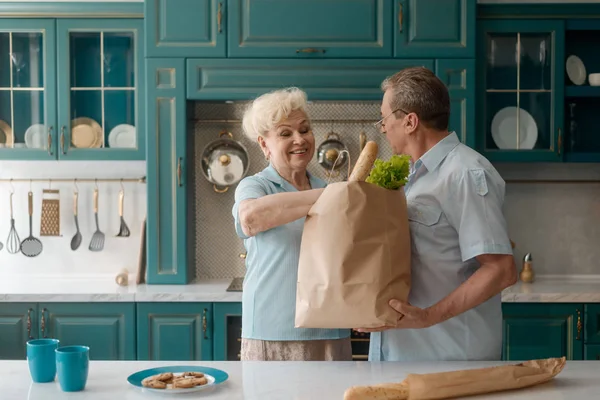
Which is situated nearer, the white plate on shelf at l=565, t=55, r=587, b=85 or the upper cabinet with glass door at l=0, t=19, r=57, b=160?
the upper cabinet with glass door at l=0, t=19, r=57, b=160

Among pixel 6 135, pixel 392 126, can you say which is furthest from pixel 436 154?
pixel 6 135

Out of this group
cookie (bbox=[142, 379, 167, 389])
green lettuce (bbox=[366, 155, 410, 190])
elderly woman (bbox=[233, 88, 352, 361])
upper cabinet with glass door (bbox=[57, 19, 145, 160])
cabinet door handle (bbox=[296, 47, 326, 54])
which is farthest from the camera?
upper cabinet with glass door (bbox=[57, 19, 145, 160])

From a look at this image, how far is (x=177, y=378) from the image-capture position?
165 centimetres

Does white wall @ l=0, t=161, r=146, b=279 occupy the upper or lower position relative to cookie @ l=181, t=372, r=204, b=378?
upper

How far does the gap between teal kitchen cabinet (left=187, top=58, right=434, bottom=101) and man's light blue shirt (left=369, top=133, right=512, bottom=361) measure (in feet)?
5.09

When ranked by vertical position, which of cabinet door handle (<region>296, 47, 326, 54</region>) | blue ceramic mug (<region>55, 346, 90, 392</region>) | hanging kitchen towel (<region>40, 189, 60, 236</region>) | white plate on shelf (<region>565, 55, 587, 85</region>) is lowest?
blue ceramic mug (<region>55, 346, 90, 392</region>)

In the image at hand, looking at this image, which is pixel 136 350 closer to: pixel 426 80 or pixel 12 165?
pixel 12 165

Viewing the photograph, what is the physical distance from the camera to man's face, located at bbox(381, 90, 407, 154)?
1.99m

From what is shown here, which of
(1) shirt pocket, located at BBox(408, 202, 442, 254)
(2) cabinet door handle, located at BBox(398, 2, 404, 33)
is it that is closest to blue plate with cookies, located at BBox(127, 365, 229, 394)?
(1) shirt pocket, located at BBox(408, 202, 442, 254)

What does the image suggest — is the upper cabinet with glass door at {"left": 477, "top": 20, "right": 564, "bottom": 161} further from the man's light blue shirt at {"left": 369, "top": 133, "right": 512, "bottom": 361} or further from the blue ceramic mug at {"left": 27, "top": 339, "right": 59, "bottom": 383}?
the blue ceramic mug at {"left": 27, "top": 339, "right": 59, "bottom": 383}

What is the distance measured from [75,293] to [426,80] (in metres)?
2.10

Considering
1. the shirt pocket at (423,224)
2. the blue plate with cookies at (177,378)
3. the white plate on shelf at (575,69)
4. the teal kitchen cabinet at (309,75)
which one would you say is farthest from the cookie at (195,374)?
the white plate on shelf at (575,69)

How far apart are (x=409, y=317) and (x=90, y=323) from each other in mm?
2061

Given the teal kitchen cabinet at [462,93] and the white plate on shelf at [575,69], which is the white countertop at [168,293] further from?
the white plate on shelf at [575,69]
